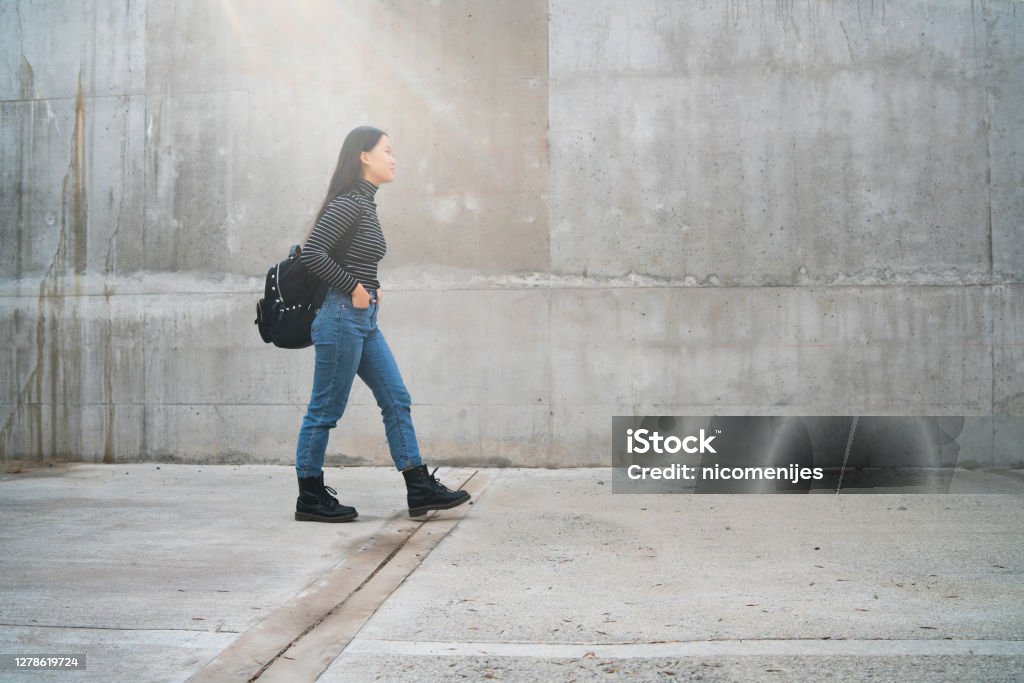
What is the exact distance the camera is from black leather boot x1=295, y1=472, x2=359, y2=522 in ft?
13.4

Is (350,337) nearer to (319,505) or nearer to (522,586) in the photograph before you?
(319,505)

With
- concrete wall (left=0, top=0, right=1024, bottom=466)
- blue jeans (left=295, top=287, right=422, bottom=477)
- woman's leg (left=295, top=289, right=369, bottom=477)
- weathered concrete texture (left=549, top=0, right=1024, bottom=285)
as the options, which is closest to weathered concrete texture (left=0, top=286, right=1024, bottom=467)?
concrete wall (left=0, top=0, right=1024, bottom=466)

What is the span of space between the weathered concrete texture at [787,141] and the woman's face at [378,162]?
1.63 m

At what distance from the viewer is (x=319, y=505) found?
13.4ft

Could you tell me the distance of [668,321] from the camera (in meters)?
5.48

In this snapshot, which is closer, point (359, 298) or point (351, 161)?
point (359, 298)

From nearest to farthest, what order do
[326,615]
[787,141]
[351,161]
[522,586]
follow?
[326,615]
[522,586]
[351,161]
[787,141]

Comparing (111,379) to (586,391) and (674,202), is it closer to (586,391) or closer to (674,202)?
(586,391)

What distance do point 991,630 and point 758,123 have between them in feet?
12.0

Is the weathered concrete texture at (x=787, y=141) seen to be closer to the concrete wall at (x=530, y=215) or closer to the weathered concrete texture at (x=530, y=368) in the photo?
the concrete wall at (x=530, y=215)

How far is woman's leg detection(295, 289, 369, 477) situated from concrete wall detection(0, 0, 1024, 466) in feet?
5.17

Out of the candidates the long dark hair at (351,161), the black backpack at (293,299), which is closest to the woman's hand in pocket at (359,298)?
the black backpack at (293,299)

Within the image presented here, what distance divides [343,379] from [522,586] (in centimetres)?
139

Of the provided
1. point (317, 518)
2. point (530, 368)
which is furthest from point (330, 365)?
point (530, 368)
